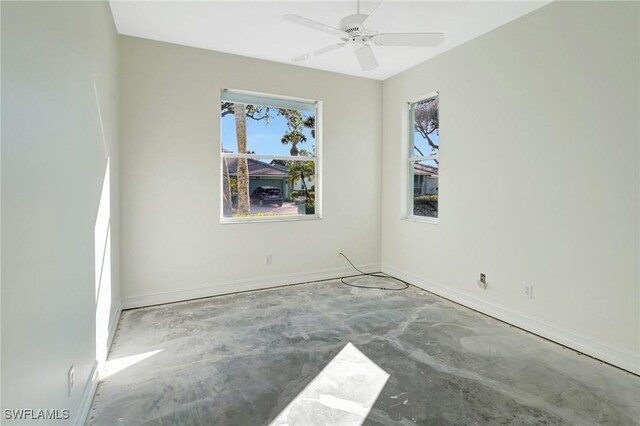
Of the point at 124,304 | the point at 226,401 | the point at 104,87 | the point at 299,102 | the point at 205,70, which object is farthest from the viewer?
the point at 299,102

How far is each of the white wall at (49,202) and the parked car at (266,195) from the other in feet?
6.76

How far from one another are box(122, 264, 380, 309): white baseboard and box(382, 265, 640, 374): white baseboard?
1.09 meters

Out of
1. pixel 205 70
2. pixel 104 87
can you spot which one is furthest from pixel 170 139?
pixel 104 87

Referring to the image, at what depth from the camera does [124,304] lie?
11.5 ft

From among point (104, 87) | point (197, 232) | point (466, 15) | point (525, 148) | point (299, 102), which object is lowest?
point (197, 232)

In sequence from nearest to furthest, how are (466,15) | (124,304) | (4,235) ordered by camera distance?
1. (4,235)
2. (466,15)
3. (124,304)

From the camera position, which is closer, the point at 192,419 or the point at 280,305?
the point at 192,419

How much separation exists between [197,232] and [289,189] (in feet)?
4.02

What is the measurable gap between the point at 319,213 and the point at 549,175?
2547mm

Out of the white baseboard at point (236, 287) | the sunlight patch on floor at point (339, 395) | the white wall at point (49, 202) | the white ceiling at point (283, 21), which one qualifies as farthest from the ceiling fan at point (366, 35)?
the white baseboard at point (236, 287)

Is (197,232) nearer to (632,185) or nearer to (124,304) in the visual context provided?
(124,304)

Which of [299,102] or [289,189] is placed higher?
[299,102]

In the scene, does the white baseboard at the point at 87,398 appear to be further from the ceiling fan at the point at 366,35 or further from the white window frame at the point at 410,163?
the white window frame at the point at 410,163

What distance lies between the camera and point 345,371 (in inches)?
91.8
